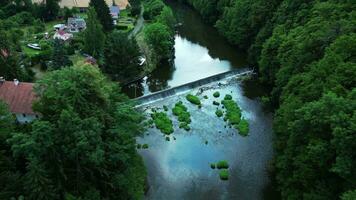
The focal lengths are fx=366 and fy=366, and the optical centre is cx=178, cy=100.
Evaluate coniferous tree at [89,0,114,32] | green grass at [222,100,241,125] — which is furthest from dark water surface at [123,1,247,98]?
coniferous tree at [89,0,114,32]

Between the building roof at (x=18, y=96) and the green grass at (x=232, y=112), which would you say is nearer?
the building roof at (x=18, y=96)

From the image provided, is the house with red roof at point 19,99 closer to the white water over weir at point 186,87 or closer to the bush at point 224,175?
the white water over weir at point 186,87

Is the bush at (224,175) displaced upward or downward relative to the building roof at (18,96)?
downward

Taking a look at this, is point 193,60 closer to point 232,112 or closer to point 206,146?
point 232,112

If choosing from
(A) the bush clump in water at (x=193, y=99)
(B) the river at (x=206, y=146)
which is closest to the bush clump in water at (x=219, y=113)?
(B) the river at (x=206, y=146)

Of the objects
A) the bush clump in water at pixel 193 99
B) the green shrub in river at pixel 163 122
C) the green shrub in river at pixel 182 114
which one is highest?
the bush clump in water at pixel 193 99

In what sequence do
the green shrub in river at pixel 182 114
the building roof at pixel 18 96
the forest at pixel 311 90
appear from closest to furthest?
the forest at pixel 311 90 → the building roof at pixel 18 96 → the green shrub in river at pixel 182 114

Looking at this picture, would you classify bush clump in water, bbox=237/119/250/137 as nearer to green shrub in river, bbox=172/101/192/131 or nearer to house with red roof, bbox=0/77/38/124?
green shrub in river, bbox=172/101/192/131
